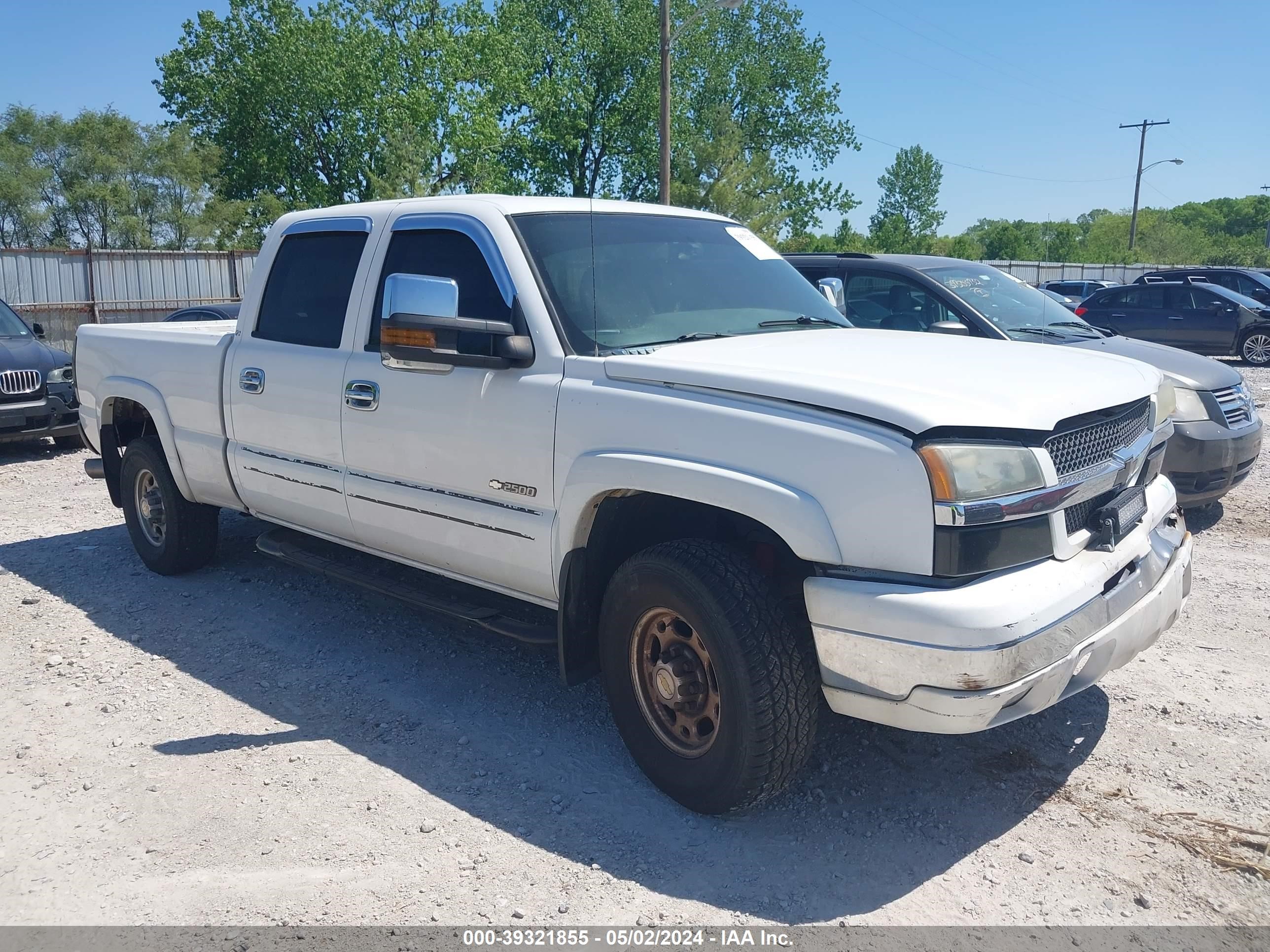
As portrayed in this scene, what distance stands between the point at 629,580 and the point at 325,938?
1.40 m

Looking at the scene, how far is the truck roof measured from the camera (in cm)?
435

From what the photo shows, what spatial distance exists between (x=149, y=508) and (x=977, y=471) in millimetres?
5217

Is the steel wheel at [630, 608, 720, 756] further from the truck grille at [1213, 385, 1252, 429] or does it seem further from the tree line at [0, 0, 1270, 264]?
the tree line at [0, 0, 1270, 264]

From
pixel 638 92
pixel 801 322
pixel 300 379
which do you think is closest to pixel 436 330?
pixel 300 379

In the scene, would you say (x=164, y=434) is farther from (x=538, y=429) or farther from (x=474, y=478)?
(x=538, y=429)

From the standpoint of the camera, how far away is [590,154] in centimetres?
4656

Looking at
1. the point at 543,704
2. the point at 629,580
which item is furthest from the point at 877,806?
the point at 543,704

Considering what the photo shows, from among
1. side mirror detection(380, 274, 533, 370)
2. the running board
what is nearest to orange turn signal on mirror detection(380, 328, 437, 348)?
side mirror detection(380, 274, 533, 370)

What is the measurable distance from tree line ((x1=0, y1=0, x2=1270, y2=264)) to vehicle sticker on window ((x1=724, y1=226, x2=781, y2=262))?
2446 centimetres

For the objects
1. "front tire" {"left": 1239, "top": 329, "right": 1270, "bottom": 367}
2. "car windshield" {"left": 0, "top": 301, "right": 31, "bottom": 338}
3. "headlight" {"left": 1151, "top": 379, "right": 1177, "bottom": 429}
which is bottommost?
"front tire" {"left": 1239, "top": 329, "right": 1270, "bottom": 367}

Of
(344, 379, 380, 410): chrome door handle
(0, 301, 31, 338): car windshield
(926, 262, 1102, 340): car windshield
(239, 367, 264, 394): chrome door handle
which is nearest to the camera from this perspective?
(344, 379, 380, 410): chrome door handle

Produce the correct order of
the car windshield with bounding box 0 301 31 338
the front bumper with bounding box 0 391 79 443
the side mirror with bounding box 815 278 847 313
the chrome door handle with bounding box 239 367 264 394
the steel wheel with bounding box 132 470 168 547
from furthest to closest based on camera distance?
the car windshield with bounding box 0 301 31 338 → the front bumper with bounding box 0 391 79 443 → the steel wheel with bounding box 132 470 168 547 → the side mirror with bounding box 815 278 847 313 → the chrome door handle with bounding box 239 367 264 394

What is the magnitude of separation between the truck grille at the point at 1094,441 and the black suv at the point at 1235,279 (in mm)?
19996

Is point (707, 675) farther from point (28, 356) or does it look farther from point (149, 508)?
point (28, 356)
